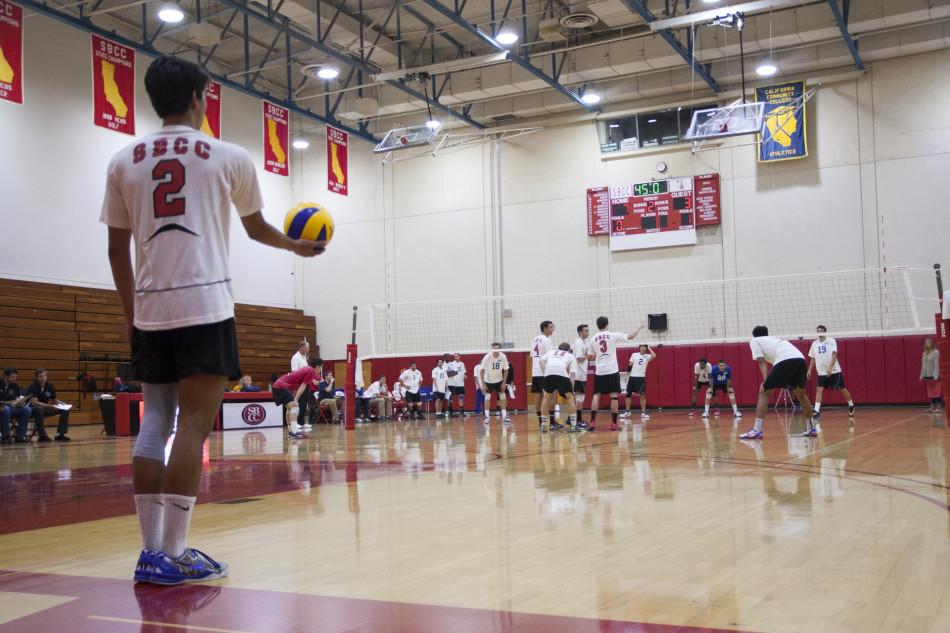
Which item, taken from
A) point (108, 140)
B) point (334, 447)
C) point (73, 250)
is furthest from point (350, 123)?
point (334, 447)

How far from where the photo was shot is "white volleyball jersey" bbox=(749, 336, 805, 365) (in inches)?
423

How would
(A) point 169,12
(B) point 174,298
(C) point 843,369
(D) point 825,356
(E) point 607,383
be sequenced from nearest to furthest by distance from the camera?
(B) point 174,298
(E) point 607,383
(D) point 825,356
(A) point 169,12
(C) point 843,369

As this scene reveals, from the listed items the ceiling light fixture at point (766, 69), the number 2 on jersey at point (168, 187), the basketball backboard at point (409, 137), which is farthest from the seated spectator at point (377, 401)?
the number 2 on jersey at point (168, 187)

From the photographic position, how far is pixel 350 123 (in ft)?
86.3

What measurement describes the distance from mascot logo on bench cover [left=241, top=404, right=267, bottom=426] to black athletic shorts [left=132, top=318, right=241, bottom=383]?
586 inches

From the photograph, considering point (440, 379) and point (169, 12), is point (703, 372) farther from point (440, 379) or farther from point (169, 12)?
point (169, 12)

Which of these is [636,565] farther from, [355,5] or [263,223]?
[355,5]

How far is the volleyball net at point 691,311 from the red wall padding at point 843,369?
0.49 meters

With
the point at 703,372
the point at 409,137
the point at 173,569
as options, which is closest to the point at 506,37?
the point at 409,137

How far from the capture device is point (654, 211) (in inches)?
886

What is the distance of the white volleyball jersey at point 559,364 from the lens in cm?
1293

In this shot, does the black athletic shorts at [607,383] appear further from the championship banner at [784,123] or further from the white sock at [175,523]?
the white sock at [175,523]

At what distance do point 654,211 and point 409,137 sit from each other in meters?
6.88

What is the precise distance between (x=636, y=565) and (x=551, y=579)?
0.39 meters
